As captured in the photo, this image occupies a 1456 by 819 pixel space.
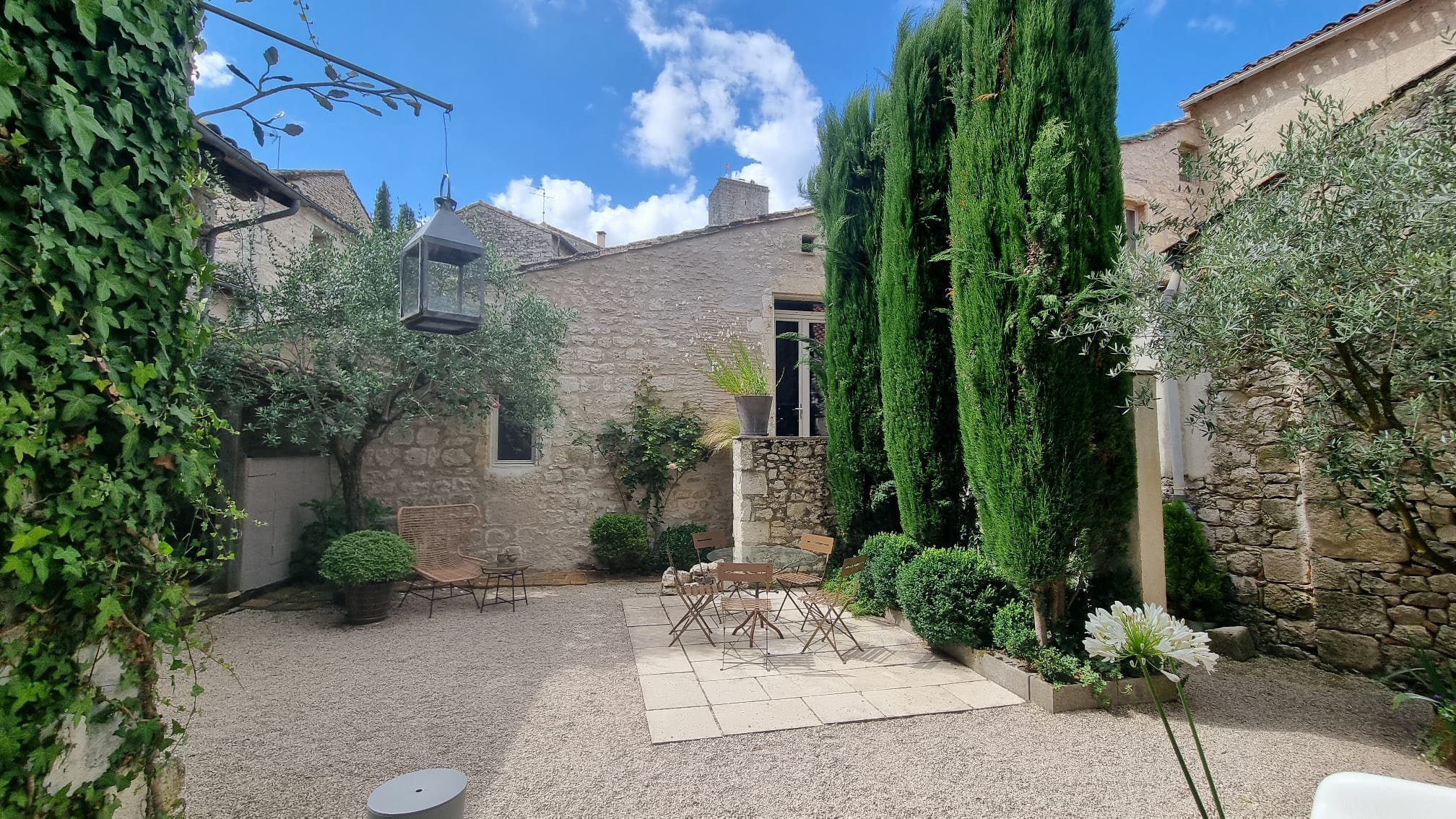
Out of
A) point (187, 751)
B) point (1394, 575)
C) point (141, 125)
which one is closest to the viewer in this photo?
point (141, 125)

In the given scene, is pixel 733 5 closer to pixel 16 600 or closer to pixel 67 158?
pixel 67 158

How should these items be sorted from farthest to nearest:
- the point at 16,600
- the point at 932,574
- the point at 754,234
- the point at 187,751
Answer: the point at 754,234 → the point at 932,574 → the point at 187,751 → the point at 16,600

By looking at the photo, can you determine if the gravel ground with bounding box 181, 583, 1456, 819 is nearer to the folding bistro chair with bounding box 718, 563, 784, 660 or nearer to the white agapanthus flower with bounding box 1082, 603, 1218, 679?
the folding bistro chair with bounding box 718, 563, 784, 660

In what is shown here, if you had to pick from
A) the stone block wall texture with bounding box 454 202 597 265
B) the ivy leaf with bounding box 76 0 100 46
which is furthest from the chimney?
the ivy leaf with bounding box 76 0 100 46

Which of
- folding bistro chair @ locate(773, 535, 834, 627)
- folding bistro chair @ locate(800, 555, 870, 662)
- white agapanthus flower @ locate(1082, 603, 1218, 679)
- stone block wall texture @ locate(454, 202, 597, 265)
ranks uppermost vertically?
stone block wall texture @ locate(454, 202, 597, 265)

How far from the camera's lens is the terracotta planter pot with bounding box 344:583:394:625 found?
5969 millimetres

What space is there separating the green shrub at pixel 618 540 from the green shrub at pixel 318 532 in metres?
2.62

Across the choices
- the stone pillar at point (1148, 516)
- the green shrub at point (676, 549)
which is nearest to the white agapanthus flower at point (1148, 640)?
the stone pillar at point (1148, 516)

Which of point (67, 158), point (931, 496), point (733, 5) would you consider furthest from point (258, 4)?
point (931, 496)

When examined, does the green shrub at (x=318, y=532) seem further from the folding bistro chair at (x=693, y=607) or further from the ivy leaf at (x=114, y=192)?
the ivy leaf at (x=114, y=192)

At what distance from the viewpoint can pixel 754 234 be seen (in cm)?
940

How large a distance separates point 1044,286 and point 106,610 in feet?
14.8

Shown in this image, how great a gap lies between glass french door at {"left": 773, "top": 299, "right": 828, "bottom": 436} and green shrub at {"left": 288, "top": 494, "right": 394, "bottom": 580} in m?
5.40

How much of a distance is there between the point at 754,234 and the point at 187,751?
26.7 ft
